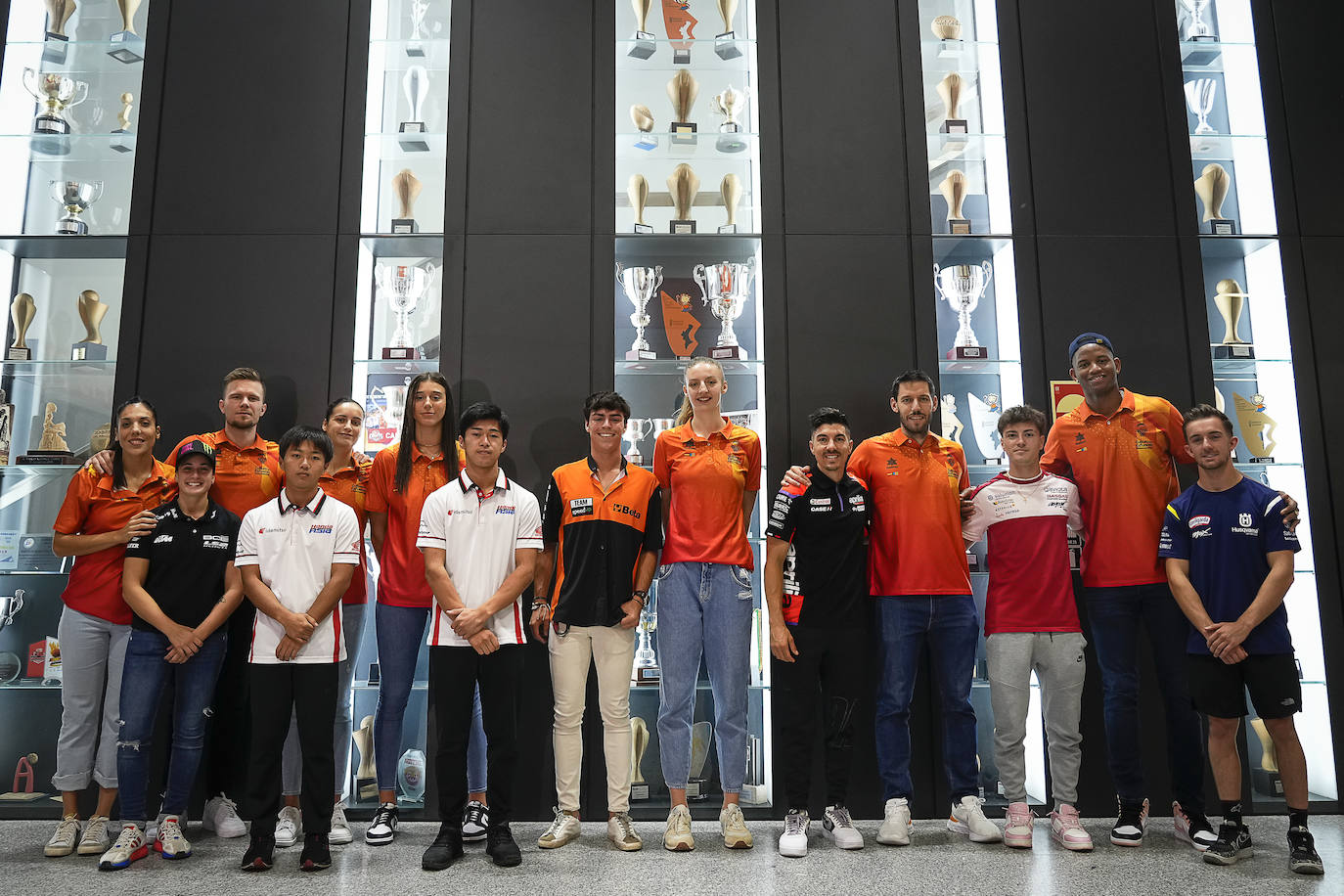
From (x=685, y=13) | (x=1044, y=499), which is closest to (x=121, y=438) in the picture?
(x=685, y=13)

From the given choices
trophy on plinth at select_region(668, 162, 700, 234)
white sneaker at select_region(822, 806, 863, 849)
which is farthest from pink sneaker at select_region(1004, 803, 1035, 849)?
trophy on plinth at select_region(668, 162, 700, 234)

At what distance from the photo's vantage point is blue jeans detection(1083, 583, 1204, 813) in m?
3.23

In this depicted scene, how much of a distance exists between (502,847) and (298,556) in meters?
1.21

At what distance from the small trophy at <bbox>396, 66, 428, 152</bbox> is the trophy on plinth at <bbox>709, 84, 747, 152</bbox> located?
4.72 feet

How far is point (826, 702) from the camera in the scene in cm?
322

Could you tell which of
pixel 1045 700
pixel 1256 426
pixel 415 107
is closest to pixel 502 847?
pixel 1045 700

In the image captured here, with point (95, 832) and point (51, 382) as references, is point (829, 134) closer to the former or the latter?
point (51, 382)

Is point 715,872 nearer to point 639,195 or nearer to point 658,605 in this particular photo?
point 658,605

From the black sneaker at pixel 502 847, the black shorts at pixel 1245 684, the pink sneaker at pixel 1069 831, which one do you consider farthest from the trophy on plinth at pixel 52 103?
the black shorts at pixel 1245 684

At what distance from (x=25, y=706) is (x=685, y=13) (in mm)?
4476

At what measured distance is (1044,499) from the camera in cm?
337

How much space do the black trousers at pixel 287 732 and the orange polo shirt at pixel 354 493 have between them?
1.73 ft

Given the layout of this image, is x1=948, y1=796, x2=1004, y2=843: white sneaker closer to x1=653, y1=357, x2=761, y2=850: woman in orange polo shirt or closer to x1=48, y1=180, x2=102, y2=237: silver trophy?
x1=653, y1=357, x2=761, y2=850: woman in orange polo shirt

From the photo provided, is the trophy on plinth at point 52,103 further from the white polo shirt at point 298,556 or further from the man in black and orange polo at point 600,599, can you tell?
the man in black and orange polo at point 600,599
